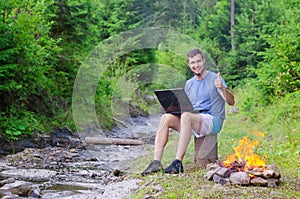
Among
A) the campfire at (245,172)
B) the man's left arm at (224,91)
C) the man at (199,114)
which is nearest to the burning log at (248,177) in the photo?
the campfire at (245,172)

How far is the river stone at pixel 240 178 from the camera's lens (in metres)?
3.81

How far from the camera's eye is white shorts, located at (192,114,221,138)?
4.78 m

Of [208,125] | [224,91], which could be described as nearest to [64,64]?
[208,125]

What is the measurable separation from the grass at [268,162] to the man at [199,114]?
37cm

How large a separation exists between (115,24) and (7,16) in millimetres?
12114

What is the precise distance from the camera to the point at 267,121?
8461mm

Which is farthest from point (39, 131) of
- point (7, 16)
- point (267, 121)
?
point (267, 121)

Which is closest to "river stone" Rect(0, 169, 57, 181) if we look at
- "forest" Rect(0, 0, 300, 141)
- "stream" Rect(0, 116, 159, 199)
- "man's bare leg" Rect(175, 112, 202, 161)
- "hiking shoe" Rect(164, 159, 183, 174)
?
"stream" Rect(0, 116, 159, 199)

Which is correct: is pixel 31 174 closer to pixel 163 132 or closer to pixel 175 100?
pixel 163 132

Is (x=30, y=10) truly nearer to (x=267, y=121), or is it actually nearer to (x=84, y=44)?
(x=84, y=44)

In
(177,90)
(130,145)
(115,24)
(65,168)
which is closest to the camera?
(177,90)

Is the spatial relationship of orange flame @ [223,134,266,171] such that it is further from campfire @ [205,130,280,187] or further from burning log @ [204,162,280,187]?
burning log @ [204,162,280,187]

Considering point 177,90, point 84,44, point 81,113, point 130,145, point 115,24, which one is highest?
point 115,24

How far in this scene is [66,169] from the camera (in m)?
5.98
